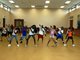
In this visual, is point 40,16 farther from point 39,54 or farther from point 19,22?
point 39,54

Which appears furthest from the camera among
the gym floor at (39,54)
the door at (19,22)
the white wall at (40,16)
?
the white wall at (40,16)

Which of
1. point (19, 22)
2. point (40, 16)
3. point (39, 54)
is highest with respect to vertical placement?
point (40, 16)

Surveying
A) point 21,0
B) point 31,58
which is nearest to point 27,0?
point 21,0

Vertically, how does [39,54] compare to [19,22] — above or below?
below

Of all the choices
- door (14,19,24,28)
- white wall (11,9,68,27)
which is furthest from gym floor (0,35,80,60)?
white wall (11,9,68,27)

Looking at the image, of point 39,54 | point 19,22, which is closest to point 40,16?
point 19,22

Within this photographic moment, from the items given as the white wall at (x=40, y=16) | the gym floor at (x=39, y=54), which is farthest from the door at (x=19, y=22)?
the gym floor at (x=39, y=54)

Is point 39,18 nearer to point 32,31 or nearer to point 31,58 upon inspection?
point 32,31

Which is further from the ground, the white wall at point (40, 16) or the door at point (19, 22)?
the white wall at point (40, 16)

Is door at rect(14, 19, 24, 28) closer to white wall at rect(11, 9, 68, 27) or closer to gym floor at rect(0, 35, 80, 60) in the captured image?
white wall at rect(11, 9, 68, 27)

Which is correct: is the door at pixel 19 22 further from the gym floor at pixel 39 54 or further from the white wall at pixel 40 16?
the gym floor at pixel 39 54

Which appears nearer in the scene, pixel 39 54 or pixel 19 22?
pixel 39 54

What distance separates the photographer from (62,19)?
109 ft

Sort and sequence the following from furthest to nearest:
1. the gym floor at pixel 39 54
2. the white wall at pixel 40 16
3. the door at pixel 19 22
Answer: the white wall at pixel 40 16 < the door at pixel 19 22 < the gym floor at pixel 39 54
